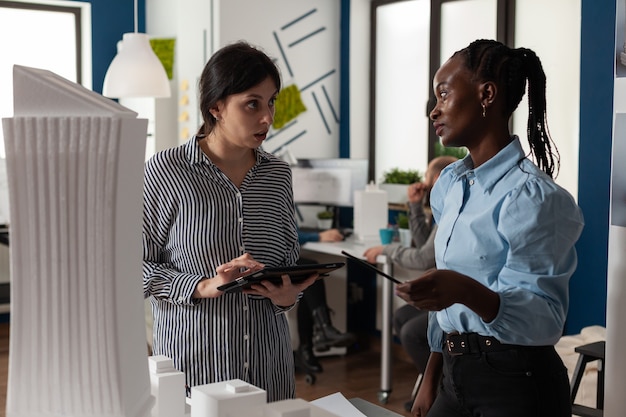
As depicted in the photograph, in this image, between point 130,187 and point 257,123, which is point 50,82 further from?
point 257,123

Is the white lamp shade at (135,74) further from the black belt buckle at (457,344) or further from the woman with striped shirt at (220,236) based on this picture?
the black belt buckle at (457,344)

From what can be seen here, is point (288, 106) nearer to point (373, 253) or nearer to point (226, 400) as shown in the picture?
point (373, 253)

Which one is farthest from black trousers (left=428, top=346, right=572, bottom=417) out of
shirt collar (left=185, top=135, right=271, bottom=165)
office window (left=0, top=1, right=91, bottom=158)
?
office window (left=0, top=1, right=91, bottom=158)

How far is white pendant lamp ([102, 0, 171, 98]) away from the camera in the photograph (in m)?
4.64

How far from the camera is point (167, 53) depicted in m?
5.43

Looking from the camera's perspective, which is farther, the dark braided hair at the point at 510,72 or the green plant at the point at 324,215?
the green plant at the point at 324,215

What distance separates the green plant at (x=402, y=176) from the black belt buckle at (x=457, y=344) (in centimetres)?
344

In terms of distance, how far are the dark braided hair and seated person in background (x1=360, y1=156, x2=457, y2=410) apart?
2088mm

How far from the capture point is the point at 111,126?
41.0 inches

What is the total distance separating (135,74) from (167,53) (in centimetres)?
83

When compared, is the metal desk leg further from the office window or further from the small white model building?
the small white model building

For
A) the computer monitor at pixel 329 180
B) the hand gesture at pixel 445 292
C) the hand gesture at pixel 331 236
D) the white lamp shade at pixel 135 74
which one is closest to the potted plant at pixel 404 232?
the hand gesture at pixel 331 236

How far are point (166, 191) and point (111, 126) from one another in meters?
0.79

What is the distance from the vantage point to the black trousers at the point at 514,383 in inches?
59.0
